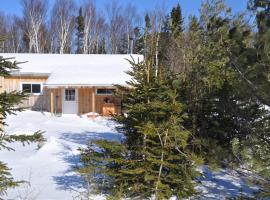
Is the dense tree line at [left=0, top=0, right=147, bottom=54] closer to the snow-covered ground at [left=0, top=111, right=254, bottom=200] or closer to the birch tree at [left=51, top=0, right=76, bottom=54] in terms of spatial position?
the birch tree at [left=51, top=0, right=76, bottom=54]

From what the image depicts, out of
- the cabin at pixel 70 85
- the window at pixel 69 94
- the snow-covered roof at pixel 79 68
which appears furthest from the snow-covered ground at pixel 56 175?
the window at pixel 69 94

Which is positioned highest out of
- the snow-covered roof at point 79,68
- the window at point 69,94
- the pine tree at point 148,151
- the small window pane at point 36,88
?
the snow-covered roof at point 79,68

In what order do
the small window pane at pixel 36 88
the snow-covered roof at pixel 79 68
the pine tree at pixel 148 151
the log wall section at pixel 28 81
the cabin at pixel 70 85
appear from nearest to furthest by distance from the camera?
the pine tree at pixel 148 151
the cabin at pixel 70 85
the snow-covered roof at pixel 79 68
the log wall section at pixel 28 81
the small window pane at pixel 36 88

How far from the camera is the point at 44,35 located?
56469 millimetres

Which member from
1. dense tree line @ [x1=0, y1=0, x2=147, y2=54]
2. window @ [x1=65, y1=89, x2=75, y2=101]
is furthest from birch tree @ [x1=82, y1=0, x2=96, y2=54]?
window @ [x1=65, y1=89, x2=75, y2=101]

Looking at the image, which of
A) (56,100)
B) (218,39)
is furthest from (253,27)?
(56,100)

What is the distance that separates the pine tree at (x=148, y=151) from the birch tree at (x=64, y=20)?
48365 mm

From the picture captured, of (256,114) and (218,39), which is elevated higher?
(218,39)

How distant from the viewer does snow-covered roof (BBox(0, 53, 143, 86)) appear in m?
26.0

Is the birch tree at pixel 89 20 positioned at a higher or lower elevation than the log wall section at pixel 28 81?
higher

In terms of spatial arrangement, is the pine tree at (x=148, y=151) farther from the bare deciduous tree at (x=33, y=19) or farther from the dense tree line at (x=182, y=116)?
the bare deciduous tree at (x=33, y=19)

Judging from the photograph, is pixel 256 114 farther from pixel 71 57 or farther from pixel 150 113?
pixel 71 57

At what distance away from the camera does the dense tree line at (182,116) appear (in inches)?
229

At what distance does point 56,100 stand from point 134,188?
21.1 metres
